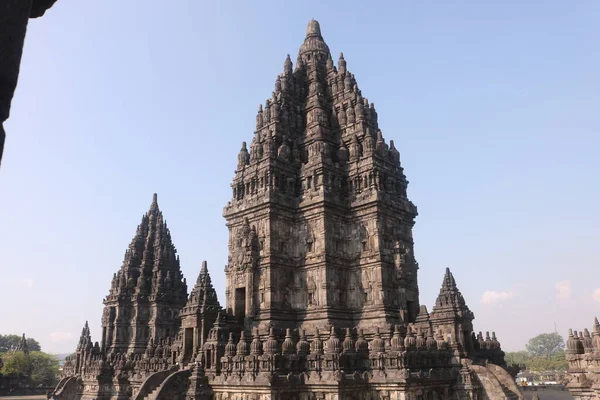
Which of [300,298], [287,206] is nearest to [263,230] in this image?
[287,206]

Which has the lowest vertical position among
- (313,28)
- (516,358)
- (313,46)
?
(516,358)

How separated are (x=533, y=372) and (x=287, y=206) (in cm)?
7783

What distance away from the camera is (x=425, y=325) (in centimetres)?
2728

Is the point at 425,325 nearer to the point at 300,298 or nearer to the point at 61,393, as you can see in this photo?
the point at 300,298

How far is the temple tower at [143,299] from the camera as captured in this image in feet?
154

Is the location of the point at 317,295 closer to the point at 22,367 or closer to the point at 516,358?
the point at 22,367

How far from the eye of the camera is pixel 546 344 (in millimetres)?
150000

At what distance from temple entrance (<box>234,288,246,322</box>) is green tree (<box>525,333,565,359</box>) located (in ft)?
470

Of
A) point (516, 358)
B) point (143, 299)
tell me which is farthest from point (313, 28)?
point (516, 358)

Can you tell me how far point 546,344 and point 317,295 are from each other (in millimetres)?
145694

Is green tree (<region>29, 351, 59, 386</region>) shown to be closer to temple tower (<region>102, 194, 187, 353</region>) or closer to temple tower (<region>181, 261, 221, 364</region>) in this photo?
temple tower (<region>102, 194, 187, 353</region>)

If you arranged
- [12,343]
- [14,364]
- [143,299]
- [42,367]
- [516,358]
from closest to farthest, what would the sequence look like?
[143,299], [14,364], [42,367], [12,343], [516,358]

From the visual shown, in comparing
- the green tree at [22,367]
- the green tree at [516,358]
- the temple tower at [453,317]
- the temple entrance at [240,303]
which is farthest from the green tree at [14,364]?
the green tree at [516,358]

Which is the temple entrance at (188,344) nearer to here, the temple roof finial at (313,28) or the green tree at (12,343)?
the temple roof finial at (313,28)
